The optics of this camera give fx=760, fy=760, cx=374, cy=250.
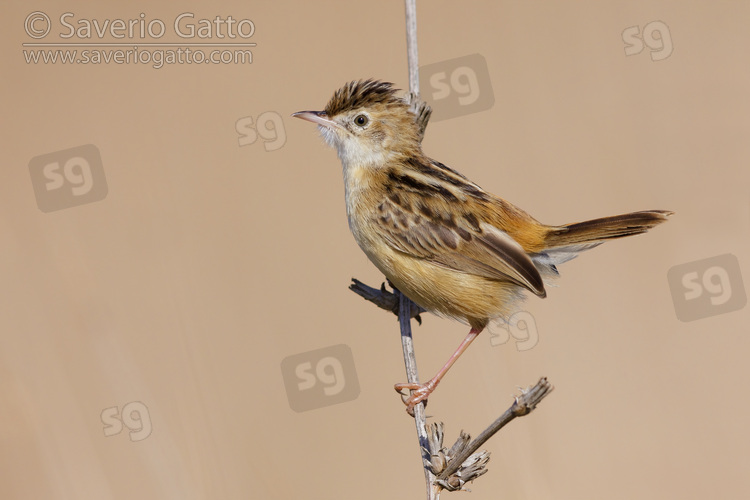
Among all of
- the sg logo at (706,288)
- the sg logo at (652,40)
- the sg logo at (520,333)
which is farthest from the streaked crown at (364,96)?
the sg logo at (652,40)

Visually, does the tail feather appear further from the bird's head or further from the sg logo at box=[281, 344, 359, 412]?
the sg logo at box=[281, 344, 359, 412]

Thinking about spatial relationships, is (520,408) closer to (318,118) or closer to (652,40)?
(318,118)

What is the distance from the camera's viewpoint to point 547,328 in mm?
6352

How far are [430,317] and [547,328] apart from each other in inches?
39.3

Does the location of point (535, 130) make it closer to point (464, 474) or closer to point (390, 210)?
point (390, 210)

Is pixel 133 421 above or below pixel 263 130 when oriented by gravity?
below

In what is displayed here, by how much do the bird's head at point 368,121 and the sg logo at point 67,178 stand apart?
3001mm

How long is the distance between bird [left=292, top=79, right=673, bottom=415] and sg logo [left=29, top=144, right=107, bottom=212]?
10.0ft

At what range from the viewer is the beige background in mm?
5309

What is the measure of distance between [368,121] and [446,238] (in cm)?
86

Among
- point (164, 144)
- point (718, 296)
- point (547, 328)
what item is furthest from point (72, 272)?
point (718, 296)

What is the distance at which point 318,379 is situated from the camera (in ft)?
17.6

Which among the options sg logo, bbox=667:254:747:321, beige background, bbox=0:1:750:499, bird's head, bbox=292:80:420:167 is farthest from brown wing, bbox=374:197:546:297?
sg logo, bbox=667:254:747:321

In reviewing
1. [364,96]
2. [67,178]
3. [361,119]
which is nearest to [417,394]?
[361,119]
